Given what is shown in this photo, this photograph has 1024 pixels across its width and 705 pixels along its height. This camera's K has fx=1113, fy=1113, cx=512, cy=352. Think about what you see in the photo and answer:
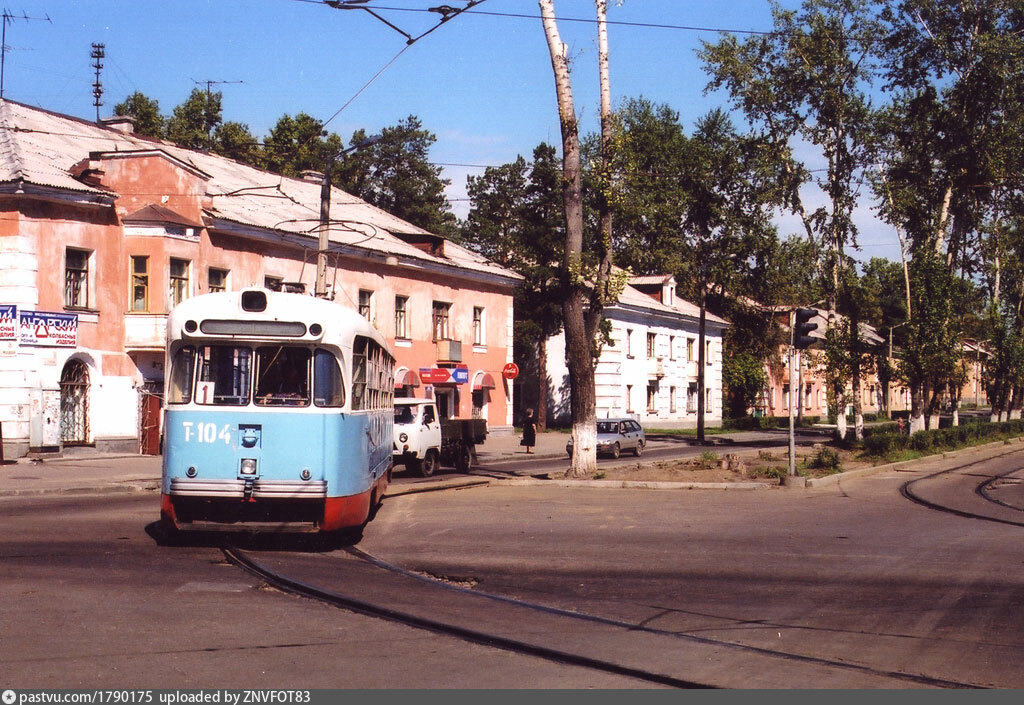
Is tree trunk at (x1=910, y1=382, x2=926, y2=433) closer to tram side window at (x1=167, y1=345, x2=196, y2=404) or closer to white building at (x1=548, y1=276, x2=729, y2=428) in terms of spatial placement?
white building at (x1=548, y1=276, x2=729, y2=428)

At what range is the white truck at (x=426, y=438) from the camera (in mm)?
25562

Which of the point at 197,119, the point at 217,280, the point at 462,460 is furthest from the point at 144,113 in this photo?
the point at 462,460

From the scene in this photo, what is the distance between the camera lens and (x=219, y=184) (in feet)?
131

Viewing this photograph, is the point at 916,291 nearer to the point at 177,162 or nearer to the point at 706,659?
the point at 177,162

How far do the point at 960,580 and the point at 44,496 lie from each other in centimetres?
1643

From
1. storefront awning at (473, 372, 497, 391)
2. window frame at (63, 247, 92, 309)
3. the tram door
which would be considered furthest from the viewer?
storefront awning at (473, 372, 497, 391)

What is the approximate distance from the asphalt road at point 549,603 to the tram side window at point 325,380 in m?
1.76

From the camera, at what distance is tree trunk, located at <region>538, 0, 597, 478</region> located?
22906mm

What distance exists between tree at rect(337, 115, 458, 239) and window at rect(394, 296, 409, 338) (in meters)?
37.6

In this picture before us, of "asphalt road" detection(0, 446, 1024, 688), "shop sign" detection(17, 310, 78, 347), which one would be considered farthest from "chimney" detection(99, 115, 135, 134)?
"asphalt road" detection(0, 446, 1024, 688)

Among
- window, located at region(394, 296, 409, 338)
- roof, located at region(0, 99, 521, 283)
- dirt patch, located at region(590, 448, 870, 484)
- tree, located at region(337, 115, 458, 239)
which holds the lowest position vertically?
dirt patch, located at region(590, 448, 870, 484)

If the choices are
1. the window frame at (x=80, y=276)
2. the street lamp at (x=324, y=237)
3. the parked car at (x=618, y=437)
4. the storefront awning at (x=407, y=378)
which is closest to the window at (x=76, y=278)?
the window frame at (x=80, y=276)

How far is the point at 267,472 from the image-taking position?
1234 centimetres

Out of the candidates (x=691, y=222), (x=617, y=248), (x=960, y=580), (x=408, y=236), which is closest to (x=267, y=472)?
(x=960, y=580)
